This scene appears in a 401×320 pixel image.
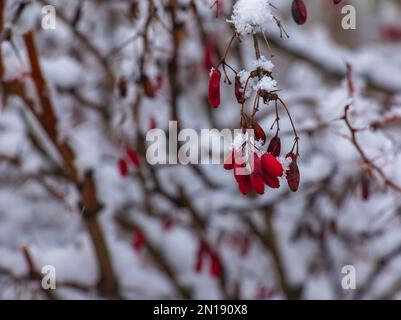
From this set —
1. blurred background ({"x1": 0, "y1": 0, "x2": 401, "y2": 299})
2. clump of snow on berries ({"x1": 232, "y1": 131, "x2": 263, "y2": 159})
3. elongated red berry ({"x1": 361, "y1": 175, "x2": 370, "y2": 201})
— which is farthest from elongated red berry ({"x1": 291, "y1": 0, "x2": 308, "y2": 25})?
elongated red berry ({"x1": 361, "y1": 175, "x2": 370, "y2": 201})

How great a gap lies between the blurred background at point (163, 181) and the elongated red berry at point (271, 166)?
49 centimetres

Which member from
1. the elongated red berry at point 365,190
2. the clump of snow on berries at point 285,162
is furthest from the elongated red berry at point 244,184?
the elongated red berry at point 365,190

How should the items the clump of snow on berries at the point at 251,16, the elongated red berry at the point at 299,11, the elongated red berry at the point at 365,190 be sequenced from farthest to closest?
A: the elongated red berry at the point at 365,190, the elongated red berry at the point at 299,11, the clump of snow on berries at the point at 251,16

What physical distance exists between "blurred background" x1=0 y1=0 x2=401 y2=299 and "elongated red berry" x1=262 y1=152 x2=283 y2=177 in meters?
0.49

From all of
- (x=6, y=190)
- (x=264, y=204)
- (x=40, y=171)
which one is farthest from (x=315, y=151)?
(x=6, y=190)

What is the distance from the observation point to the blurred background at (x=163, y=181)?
1.78 metres

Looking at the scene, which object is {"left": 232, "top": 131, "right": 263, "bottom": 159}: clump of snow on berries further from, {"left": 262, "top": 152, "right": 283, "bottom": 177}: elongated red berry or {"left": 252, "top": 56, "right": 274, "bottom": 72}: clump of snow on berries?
{"left": 252, "top": 56, "right": 274, "bottom": 72}: clump of snow on berries

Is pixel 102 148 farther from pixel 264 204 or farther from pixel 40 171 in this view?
pixel 264 204

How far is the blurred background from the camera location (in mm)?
1775

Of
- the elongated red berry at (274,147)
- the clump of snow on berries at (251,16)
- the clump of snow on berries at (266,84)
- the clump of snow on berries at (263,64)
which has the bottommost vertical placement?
the elongated red berry at (274,147)

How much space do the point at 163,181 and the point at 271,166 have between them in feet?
5.19

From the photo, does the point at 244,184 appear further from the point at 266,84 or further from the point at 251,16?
the point at 251,16

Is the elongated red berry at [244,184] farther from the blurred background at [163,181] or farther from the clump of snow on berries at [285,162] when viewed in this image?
the blurred background at [163,181]

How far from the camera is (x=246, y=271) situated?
2.72m
